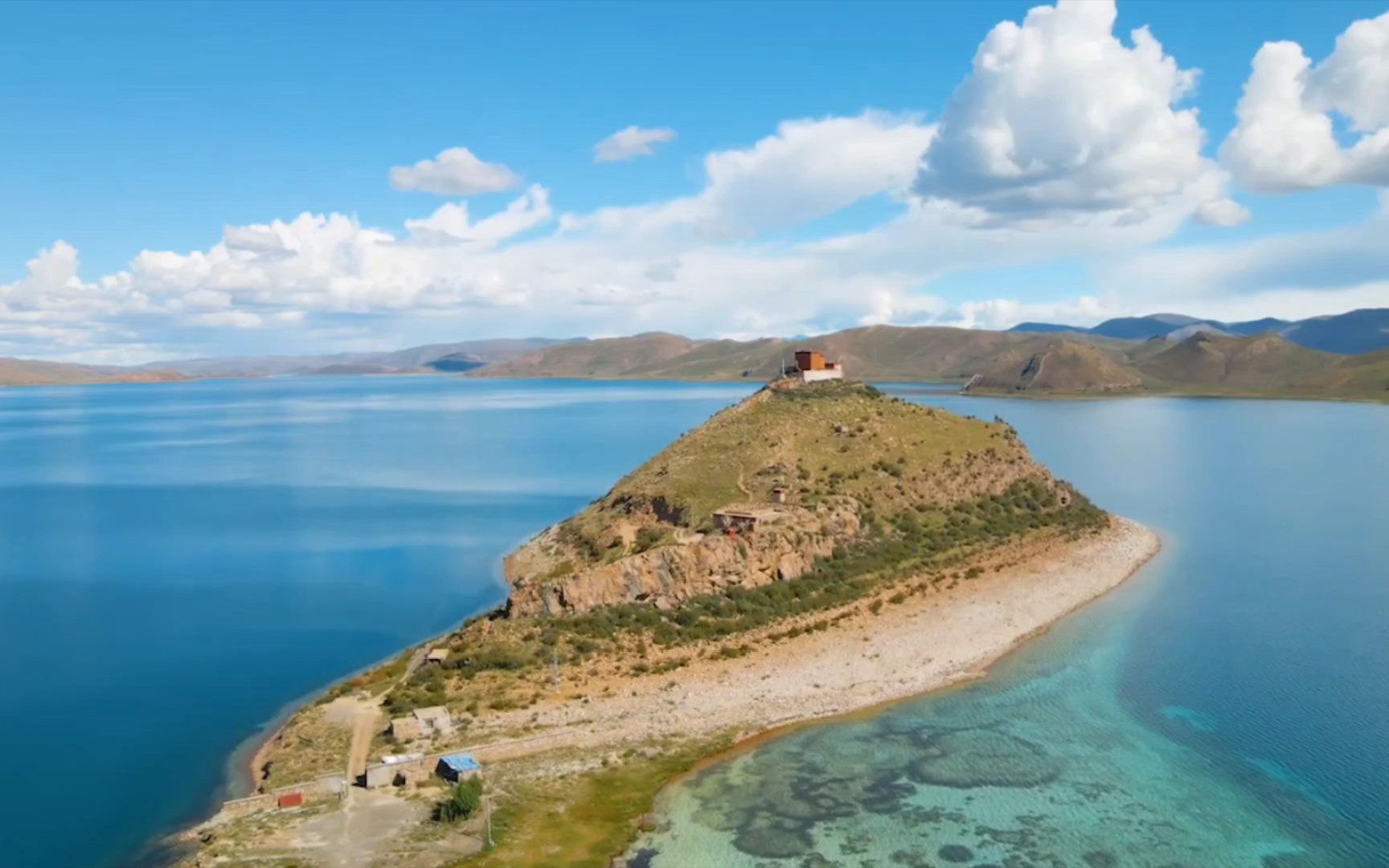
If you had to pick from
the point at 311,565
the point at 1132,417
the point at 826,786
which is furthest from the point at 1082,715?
the point at 1132,417

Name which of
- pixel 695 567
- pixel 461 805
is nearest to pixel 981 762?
pixel 461 805

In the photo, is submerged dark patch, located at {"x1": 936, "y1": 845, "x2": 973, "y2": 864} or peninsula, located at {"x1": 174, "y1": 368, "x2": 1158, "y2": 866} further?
peninsula, located at {"x1": 174, "y1": 368, "x2": 1158, "y2": 866}

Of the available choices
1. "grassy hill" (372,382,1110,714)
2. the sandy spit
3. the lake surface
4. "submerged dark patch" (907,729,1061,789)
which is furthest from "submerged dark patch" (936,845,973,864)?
the lake surface

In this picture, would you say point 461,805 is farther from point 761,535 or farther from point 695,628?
point 761,535

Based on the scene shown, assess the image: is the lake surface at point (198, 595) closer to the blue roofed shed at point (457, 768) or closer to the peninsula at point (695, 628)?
the peninsula at point (695, 628)

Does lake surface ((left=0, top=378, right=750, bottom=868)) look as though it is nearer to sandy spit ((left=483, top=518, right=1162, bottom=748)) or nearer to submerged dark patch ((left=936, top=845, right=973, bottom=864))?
sandy spit ((left=483, top=518, right=1162, bottom=748))

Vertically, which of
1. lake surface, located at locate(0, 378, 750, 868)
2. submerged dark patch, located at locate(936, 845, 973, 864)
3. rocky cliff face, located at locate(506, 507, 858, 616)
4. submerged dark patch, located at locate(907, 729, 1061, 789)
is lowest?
lake surface, located at locate(0, 378, 750, 868)
